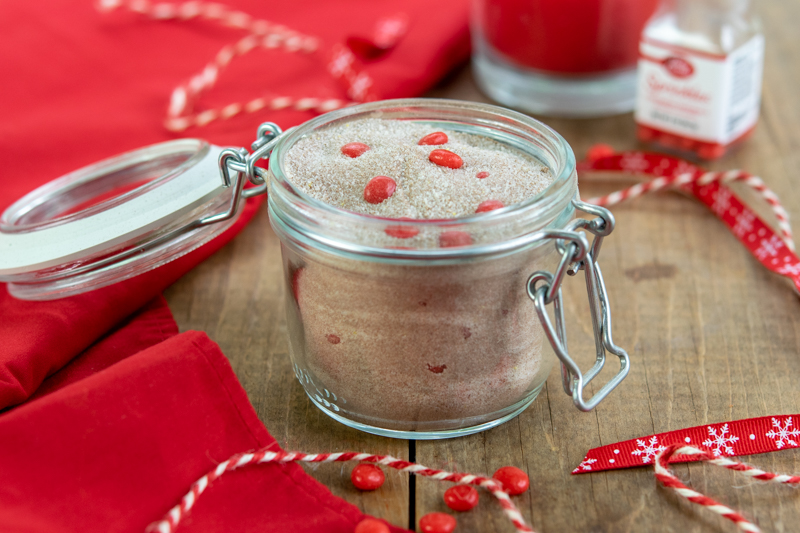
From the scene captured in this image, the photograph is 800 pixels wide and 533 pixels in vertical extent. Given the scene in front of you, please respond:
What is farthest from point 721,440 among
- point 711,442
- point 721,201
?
point 721,201

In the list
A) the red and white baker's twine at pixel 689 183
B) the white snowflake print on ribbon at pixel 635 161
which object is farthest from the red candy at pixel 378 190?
the white snowflake print on ribbon at pixel 635 161

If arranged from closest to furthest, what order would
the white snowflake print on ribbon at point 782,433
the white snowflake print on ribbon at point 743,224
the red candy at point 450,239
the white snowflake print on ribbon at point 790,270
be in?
1. the red candy at point 450,239
2. the white snowflake print on ribbon at point 782,433
3. the white snowflake print on ribbon at point 790,270
4. the white snowflake print on ribbon at point 743,224

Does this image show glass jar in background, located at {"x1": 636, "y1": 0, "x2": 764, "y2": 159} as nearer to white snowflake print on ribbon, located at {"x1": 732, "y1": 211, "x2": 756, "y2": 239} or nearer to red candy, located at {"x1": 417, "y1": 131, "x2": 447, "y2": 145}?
white snowflake print on ribbon, located at {"x1": 732, "y1": 211, "x2": 756, "y2": 239}

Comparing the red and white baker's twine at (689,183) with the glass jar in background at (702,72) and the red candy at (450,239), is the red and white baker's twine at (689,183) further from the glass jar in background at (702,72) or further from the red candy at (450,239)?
the red candy at (450,239)

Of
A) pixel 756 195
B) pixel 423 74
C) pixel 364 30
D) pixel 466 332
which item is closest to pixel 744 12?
pixel 756 195

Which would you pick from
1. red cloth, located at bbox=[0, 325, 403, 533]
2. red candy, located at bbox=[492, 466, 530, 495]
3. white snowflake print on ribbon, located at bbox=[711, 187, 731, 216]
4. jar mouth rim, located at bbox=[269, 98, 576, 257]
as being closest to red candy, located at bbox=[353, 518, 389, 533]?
red cloth, located at bbox=[0, 325, 403, 533]

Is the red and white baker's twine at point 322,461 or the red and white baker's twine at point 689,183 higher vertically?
the red and white baker's twine at point 322,461

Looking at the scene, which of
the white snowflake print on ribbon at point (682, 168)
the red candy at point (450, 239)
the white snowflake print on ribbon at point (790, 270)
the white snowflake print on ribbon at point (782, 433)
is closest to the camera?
the red candy at point (450, 239)
